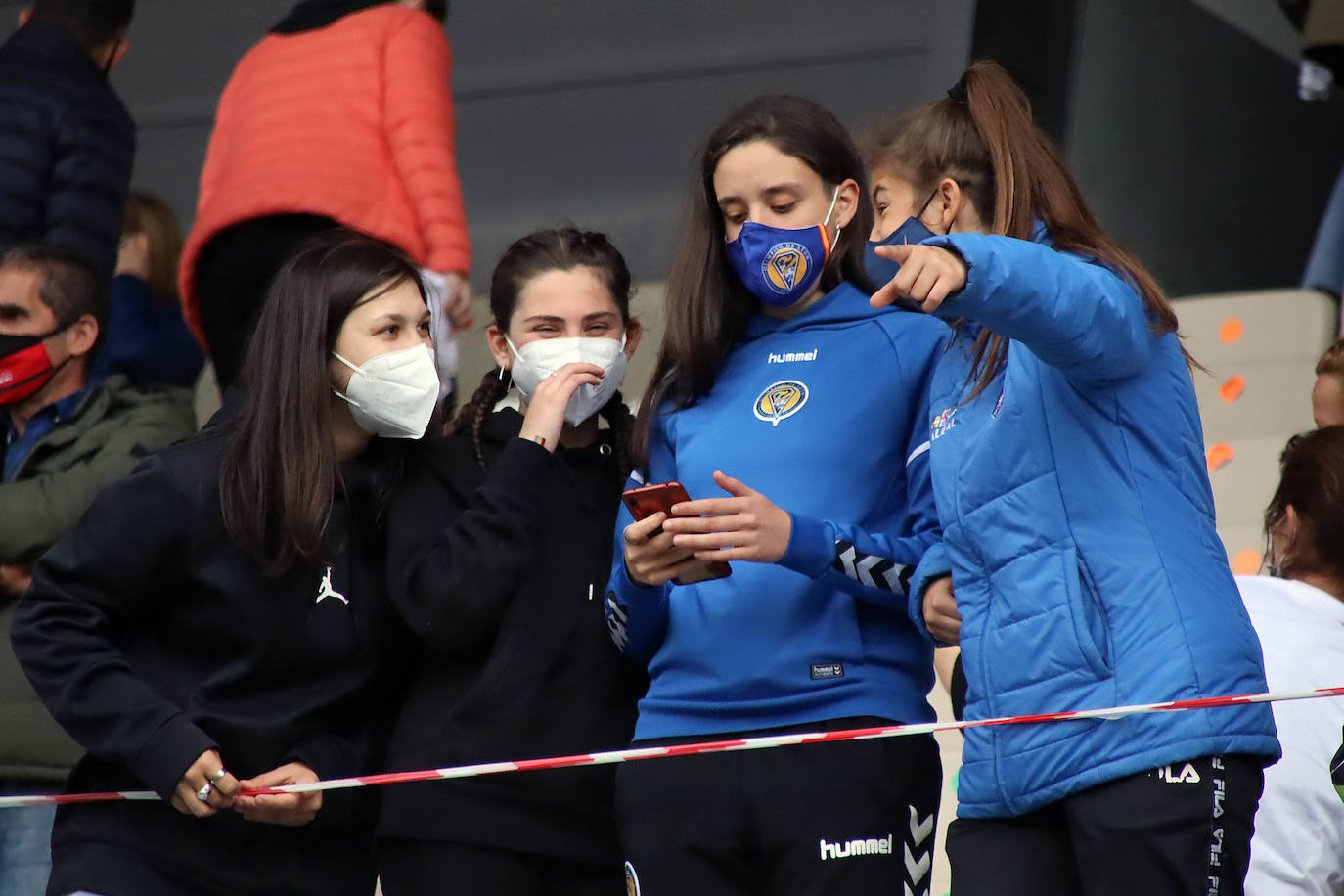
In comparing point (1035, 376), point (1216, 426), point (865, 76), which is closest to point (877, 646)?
point (1035, 376)

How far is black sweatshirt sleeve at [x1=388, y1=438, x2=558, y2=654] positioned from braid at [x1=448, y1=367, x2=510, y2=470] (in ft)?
0.90

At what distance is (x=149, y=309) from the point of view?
6.23 metres

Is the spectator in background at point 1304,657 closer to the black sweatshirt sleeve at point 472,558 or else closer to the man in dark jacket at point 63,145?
the black sweatshirt sleeve at point 472,558

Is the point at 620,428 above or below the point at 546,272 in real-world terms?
below

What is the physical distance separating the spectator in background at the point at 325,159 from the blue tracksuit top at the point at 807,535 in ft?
5.23

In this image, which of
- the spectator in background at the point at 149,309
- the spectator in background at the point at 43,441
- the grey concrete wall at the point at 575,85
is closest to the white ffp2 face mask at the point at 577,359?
the spectator in background at the point at 43,441

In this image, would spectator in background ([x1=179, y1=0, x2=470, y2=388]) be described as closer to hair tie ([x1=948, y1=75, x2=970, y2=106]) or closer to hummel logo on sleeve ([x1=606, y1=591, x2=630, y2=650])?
hummel logo on sleeve ([x1=606, y1=591, x2=630, y2=650])

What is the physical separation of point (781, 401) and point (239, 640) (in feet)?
3.49

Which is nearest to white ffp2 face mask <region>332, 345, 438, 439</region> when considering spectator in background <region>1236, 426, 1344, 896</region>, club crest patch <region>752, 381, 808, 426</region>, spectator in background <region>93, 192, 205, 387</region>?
club crest patch <region>752, 381, 808, 426</region>

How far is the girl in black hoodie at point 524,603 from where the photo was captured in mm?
3061

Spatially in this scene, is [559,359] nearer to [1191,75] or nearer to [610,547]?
[610,547]

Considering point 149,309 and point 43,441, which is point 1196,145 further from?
point 43,441

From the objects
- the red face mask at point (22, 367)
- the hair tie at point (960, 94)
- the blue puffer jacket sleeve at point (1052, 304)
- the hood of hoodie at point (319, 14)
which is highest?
the hair tie at point (960, 94)

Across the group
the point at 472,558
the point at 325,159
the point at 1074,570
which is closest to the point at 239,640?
the point at 472,558
